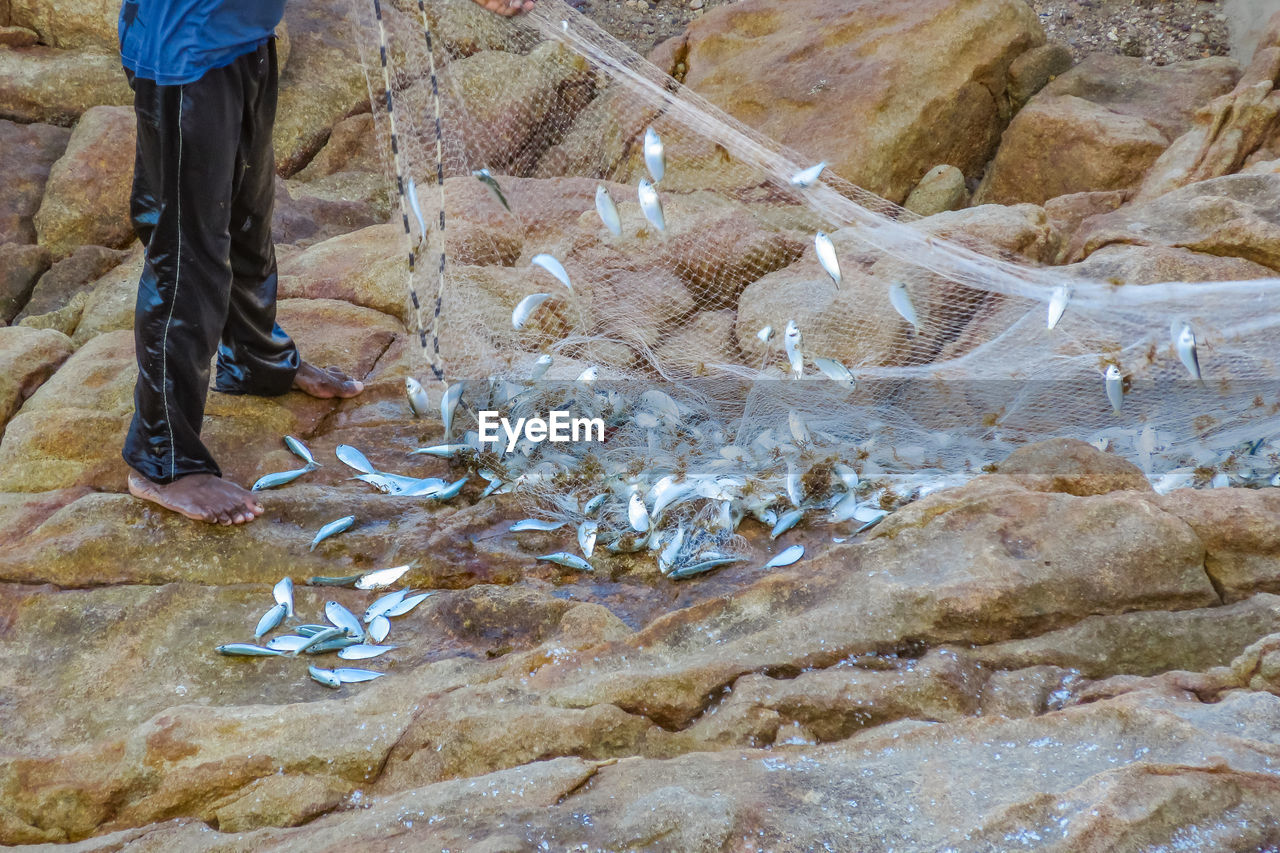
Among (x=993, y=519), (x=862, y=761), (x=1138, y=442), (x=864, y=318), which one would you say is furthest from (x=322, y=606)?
(x=1138, y=442)

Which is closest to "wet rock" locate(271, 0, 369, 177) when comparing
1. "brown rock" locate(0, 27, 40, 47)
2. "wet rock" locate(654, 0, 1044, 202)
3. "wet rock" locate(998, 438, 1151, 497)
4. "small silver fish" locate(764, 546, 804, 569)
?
"brown rock" locate(0, 27, 40, 47)

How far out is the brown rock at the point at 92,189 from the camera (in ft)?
21.1

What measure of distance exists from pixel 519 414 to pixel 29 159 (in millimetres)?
4620

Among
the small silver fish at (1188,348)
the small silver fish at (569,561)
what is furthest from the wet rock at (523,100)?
the small silver fish at (1188,348)

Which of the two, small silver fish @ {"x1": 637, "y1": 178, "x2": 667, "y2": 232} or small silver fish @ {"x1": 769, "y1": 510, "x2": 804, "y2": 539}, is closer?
small silver fish @ {"x1": 769, "y1": 510, "x2": 804, "y2": 539}

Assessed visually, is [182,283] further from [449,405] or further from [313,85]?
[313,85]

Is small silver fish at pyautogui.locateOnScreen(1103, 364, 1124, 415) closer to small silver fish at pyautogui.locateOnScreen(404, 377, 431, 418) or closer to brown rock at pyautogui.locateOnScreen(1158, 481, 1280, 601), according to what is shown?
brown rock at pyautogui.locateOnScreen(1158, 481, 1280, 601)

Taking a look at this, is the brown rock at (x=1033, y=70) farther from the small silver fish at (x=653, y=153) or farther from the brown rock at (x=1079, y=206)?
the small silver fish at (x=653, y=153)

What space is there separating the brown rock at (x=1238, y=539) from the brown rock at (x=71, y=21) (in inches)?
325

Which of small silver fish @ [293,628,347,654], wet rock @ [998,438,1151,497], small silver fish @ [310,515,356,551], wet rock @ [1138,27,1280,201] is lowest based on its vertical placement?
small silver fish @ [293,628,347,654]

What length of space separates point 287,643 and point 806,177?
3.09 metres

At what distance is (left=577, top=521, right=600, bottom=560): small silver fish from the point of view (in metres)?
3.72

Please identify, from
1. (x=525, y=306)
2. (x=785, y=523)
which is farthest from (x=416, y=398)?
(x=785, y=523)

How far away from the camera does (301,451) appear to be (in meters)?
4.09
